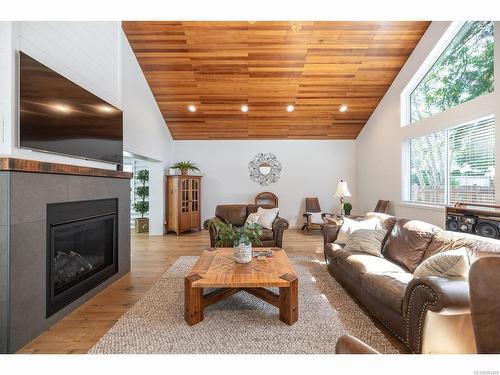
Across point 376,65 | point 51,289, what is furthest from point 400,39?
point 51,289

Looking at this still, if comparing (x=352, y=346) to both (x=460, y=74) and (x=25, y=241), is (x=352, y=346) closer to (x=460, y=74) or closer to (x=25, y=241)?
(x=25, y=241)

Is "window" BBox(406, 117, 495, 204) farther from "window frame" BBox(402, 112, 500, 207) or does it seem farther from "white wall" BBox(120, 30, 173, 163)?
"white wall" BBox(120, 30, 173, 163)

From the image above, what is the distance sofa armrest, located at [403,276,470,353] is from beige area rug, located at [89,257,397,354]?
0.26m

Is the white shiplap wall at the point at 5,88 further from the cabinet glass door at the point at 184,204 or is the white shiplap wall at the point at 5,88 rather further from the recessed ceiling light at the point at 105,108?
the cabinet glass door at the point at 184,204

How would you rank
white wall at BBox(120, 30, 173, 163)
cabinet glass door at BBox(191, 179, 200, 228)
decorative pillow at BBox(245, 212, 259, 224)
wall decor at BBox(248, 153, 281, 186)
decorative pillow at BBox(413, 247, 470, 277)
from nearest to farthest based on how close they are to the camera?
1. decorative pillow at BBox(413, 247, 470, 277)
2. white wall at BBox(120, 30, 173, 163)
3. decorative pillow at BBox(245, 212, 259, 224)
4. cabinet glass door at BBox(191, 179, 200, 228)
5. wall decor at BBox(248, 153, 281, 186)

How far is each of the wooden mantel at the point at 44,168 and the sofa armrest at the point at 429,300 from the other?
9.27 ft

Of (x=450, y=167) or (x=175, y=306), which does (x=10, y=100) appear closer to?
(x=175, y=306)

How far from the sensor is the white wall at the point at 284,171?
20.2ft

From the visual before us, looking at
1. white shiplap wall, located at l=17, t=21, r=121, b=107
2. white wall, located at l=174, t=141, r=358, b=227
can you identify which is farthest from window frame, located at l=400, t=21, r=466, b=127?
white shiplap wall, located at l=17, t=21, r=121, b=107

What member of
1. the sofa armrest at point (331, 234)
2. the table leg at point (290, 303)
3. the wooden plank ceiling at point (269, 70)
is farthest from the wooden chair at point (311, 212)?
the table leg at point (290, 303)

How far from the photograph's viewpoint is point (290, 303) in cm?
190

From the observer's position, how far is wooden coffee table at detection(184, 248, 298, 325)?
1.87m

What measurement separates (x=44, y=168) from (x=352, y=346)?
2359mm

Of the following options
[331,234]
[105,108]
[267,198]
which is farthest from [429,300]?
[267,198]
